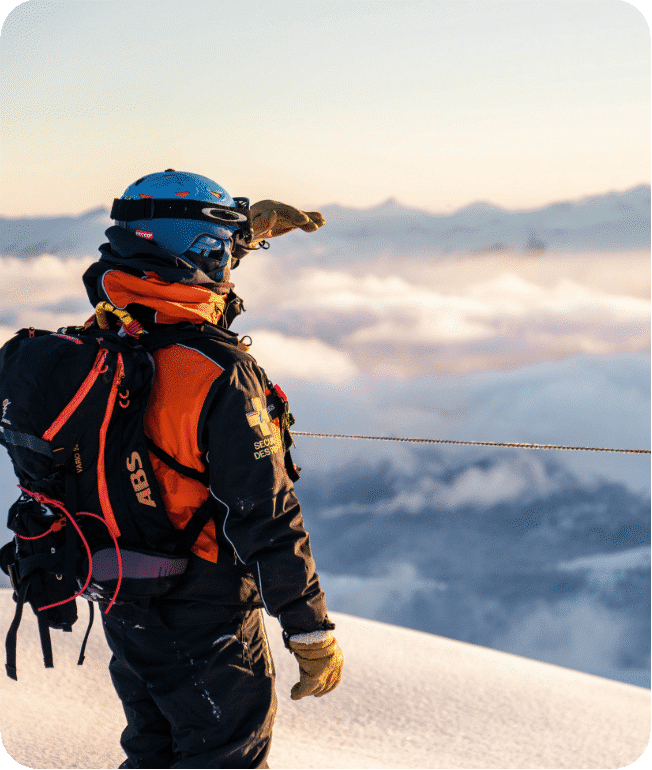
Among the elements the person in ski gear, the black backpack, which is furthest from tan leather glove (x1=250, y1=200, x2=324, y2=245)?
the black backpack

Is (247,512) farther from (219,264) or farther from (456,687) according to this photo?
(456,687)

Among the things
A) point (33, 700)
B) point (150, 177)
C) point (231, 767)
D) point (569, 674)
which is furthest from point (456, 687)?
point (150, 177)

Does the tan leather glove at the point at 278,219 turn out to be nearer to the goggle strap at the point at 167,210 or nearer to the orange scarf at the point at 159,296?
the goggle strap at the point at 167,210

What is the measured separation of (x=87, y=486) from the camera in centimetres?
209

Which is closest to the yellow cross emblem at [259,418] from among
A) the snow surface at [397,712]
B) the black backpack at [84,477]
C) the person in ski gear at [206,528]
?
the person in ski gear at [206,528]

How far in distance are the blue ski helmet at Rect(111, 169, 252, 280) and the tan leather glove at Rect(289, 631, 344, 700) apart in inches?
45.7

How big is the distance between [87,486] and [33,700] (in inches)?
104

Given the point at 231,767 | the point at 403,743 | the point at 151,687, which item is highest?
the point at 151,687

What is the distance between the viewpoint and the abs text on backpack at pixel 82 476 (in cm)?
200

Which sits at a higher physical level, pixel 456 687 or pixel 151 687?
pixel 151 687

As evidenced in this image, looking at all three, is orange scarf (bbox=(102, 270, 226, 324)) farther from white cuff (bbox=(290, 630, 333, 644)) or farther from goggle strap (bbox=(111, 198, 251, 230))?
white cuff (bbox=(290, 630, 333, 644))

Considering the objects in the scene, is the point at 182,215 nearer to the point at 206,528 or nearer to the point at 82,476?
the point at 82,476

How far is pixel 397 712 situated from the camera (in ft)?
14.0

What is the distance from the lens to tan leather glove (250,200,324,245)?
2.68 m
